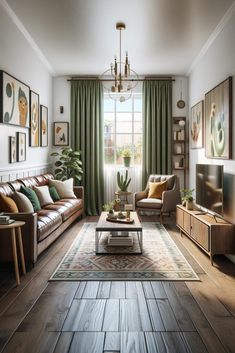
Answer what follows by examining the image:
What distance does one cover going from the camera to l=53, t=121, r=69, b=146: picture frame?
292 inches

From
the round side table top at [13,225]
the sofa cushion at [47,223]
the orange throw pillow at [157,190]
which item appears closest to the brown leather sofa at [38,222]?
the sofa cushion at [47,223]

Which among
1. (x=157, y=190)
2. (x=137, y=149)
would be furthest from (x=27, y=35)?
(x=157, y=190)

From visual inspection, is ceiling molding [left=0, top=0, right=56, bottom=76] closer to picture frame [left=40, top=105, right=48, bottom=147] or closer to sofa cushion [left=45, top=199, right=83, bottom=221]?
picture frame [left=40, top=105, right=48, bottom=147]

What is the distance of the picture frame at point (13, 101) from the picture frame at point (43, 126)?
0.99 meters

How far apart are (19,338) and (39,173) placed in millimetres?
4442

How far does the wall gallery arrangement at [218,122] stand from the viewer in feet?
13.8

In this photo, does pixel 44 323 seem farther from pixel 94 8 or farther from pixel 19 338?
pixel 94 8

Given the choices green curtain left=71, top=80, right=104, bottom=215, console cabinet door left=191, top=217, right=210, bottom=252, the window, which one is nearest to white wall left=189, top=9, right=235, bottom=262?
console cabinet door left=191, top=217, right=210, bottom=252

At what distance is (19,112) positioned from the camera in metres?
4.99

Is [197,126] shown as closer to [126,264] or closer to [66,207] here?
[66,207]

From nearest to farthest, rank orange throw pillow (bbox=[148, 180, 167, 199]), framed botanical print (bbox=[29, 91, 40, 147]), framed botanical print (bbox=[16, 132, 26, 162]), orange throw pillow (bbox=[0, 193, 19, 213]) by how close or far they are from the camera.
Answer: orange throw pillow (bbox=[0, 193, 19, 213]) < framed botanical print (bbox=[16, 132, 26, 162]) < framed botanical print (bbox=[29, 91, 40, 147]) < orange throw pillow (bbox=[148, 180, 167, 199])

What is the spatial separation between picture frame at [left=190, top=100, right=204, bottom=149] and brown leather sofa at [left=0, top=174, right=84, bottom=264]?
2.42 meters


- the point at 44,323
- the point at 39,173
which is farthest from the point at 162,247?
the point at 39,173

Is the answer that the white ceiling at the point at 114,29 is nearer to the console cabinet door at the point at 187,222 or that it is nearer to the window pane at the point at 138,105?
the window pane at the point at 138,105
